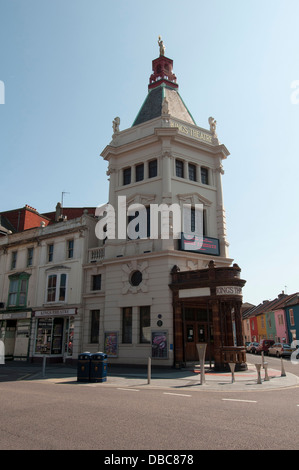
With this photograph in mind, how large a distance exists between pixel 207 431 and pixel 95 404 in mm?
4003

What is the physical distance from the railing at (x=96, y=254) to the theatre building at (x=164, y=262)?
0.25 feet

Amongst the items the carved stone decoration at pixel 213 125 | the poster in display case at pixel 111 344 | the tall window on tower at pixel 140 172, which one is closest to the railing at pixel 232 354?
the poster in display case at pixel 111 344

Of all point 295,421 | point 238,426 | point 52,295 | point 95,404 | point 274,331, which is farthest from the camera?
point 274,331

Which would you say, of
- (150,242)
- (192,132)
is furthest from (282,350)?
(192,132)

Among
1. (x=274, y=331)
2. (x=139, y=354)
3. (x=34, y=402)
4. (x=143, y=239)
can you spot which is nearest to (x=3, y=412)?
(x=34, y=402)

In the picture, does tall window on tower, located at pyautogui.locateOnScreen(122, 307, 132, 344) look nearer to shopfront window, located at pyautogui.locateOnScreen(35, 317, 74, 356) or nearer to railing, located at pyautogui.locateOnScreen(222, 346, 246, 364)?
shopfront window, located at pyautogui.locateOnScreen(35, 317, 74, 356)

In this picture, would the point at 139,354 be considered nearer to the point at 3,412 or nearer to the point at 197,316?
the point at 197,316

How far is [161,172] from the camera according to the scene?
976 inches

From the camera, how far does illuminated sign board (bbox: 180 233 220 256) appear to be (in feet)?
75.8

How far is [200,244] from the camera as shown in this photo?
2391 cm

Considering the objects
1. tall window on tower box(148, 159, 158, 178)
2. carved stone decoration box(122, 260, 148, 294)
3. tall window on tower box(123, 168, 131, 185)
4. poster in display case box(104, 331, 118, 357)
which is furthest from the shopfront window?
tall window on tower box(148, 159, 158, 178)

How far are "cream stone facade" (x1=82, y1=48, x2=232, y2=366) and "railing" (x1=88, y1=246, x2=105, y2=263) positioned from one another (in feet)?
0.25

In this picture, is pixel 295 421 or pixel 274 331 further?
pixel 274 331

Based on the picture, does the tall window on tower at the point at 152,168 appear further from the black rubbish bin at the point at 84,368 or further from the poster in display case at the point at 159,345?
the black rubbish bin at the point at 84,368
